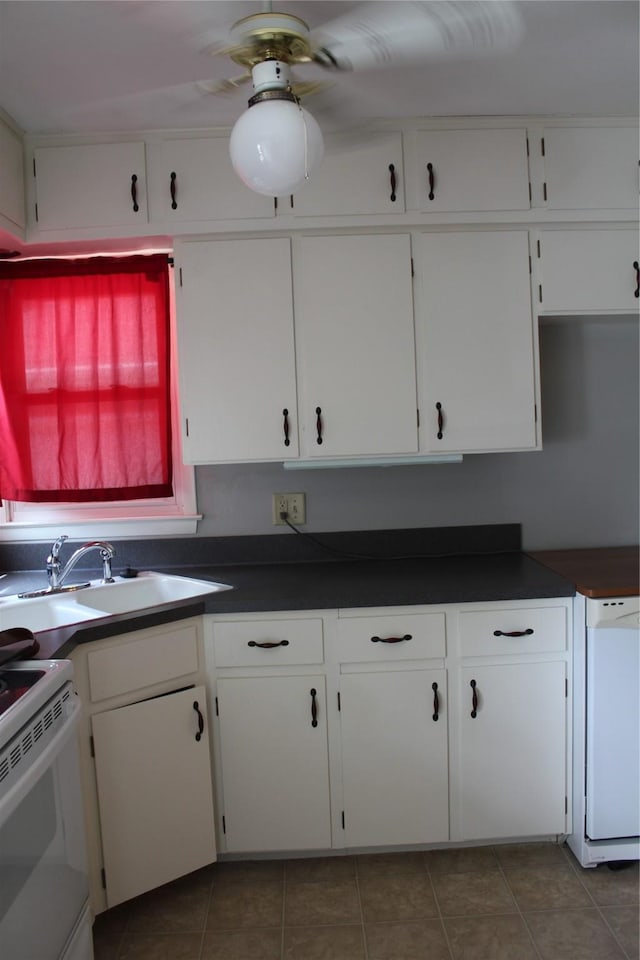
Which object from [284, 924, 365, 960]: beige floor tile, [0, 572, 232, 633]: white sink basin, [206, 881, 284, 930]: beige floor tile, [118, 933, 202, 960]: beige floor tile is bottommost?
[284, 924, 365, 960]: beige floor tile

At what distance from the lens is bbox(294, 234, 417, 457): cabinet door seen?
238 cm

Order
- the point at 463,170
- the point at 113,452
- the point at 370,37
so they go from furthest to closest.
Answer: the point at 113,452 → the point at 463,170 → the point at 370,37

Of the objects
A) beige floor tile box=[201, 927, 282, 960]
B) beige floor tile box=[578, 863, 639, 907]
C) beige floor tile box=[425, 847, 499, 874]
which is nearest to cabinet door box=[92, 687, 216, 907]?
beige floor tile box=[201, 927, 282, 960]

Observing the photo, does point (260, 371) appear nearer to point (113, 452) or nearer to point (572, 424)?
point (113, 452)

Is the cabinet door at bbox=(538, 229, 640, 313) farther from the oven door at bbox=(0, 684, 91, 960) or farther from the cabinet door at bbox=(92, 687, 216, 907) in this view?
the oven door at bbox=(0, 684, 91, 960)


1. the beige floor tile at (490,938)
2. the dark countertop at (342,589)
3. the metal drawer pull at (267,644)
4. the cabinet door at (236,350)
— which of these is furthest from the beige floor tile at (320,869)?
the cabinet door at (236,350)

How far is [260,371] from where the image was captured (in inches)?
94.0

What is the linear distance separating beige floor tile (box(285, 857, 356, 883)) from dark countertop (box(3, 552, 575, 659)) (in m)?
0.84

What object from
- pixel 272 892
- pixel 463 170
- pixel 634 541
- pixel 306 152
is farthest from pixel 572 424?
pixel 272 892

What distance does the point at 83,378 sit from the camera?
2.62 meters

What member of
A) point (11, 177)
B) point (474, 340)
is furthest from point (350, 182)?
point (11, 177)

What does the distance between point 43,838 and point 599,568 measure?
179cm

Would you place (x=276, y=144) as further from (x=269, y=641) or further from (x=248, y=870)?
(x=248, y=870)

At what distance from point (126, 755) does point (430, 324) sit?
1.61 meters
